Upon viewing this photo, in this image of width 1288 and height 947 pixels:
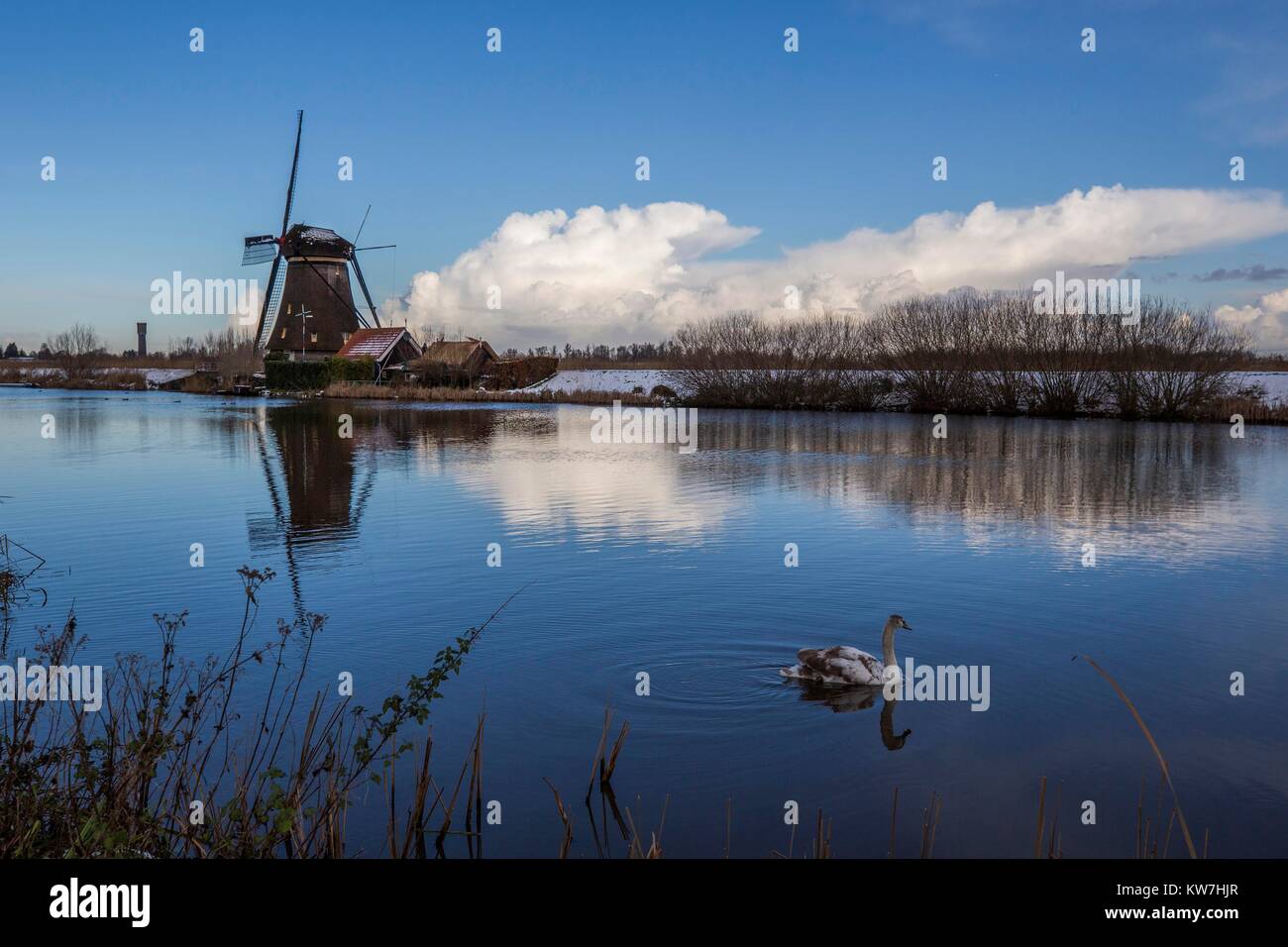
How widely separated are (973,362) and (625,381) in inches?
962

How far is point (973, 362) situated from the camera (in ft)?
→ 148

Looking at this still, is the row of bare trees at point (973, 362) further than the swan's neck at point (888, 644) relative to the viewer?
Yes

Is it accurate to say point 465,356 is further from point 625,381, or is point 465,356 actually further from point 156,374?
point 156,374

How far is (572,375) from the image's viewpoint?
236 feet

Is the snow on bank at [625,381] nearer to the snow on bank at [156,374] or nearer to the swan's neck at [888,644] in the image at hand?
the snow on bank at [156,374]

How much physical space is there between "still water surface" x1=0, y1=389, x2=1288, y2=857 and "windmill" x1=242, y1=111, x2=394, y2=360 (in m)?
39.3

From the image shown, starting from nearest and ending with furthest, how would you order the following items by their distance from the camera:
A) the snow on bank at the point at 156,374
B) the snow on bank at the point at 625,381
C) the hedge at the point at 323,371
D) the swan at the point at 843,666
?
1. the swan at the point at 843,666
2. the snow on bank at the point at 625,381
3. the hedge at the point at 323,371
4. the snow on bank at the point at 156,374

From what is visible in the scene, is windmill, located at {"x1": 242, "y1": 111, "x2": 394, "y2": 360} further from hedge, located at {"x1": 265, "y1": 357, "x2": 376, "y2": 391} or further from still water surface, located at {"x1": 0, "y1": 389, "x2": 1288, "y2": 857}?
still water surface, located at {"x1": 0, "y1": 389, "x2": 1288, "y2": 857}

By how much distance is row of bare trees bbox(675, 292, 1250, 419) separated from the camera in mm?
41438

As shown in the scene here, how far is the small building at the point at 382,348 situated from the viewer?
5944 cm

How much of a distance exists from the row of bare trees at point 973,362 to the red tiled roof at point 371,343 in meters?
17.9

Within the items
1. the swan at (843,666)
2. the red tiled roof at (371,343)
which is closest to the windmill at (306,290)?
the red tiled roof at (371,343)

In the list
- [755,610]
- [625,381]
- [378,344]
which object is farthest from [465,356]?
[755,610]
